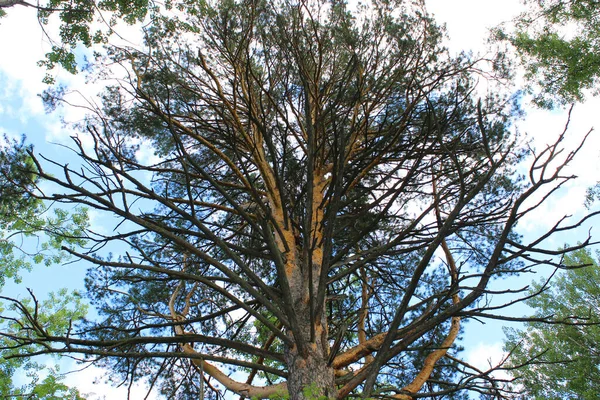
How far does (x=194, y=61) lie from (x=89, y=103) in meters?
2.02

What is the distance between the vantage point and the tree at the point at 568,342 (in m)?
14.8

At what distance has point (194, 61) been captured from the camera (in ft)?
19.6

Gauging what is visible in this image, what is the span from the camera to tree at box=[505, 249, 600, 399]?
14773mm

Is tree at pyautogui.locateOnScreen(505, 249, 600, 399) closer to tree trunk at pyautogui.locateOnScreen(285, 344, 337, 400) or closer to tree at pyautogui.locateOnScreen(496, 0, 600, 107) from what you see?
tree at pyautogui.locateOnScreen(496, 0, 600, 107)

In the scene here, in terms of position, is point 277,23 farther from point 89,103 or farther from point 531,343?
point 531,343

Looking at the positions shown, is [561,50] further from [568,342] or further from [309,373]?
[568,342]

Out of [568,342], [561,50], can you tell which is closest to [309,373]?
[561,50]

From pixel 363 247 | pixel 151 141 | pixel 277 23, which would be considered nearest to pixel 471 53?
pixel 277 23

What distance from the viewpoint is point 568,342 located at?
16.3 metres

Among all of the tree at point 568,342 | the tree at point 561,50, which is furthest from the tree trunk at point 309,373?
the tree at point 568,342

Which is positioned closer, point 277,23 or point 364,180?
point 277,23

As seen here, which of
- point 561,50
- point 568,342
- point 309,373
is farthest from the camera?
point 568,342

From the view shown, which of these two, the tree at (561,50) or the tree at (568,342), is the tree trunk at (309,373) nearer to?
the tree at (561,50)

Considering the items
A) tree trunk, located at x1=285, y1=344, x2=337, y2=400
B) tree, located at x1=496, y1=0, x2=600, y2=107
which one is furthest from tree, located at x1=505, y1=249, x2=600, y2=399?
tree trunk, located at x1=285, y1=344, x2=337, y2=400
